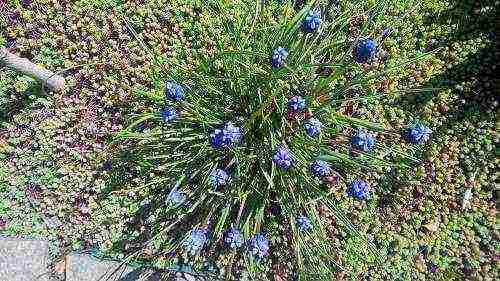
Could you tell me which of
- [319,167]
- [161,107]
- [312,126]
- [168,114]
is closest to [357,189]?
[319,167]

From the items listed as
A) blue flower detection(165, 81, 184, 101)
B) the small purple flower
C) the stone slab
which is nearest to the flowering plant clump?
blue flower detection(165, 81, 184, 101)

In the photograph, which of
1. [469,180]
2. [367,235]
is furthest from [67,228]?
[469,180]

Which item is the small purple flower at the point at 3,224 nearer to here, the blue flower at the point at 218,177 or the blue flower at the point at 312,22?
the blue flower at the point at 218,177

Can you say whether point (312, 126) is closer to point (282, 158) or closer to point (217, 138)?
point (282, 158)

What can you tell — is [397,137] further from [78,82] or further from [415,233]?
[78,82]

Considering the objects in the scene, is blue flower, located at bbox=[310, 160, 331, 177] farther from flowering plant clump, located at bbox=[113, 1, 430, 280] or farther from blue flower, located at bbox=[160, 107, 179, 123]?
blue flower, located at bbox=[160, 107, 179, 123]

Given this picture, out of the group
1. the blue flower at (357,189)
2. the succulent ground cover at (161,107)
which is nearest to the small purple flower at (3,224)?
the succulent ground cover at (161,107)
